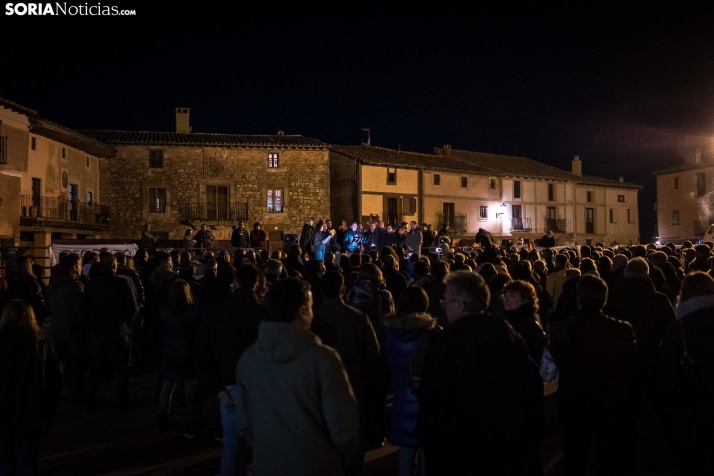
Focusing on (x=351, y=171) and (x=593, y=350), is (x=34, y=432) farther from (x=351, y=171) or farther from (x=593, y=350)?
(x=351, y=171)

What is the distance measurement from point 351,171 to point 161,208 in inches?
435

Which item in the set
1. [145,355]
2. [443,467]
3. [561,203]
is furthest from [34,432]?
[561,203]

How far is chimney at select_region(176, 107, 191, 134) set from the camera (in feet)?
141

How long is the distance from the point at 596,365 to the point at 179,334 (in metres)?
4.41

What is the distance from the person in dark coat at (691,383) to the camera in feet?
15.4

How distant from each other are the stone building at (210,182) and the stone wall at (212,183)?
56mm

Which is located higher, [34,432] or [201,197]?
[201,197]

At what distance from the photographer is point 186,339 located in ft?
24.6

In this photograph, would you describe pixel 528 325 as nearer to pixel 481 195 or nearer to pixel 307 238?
pixel 307 238

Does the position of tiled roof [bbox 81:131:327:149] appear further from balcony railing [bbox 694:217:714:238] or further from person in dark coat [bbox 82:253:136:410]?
balcony railing [bbox 694:217:714:238]

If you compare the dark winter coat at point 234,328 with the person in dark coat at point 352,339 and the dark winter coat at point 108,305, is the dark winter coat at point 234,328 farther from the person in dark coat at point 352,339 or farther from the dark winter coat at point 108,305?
the dark winter coat at point 108,305

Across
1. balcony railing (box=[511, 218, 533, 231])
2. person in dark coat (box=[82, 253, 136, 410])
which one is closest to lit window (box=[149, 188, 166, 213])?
balcony railing (box=[511, 218, 533, 231])

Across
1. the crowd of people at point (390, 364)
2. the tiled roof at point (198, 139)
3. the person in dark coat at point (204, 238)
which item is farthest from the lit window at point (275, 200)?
the crowd of people at point (390, 364)

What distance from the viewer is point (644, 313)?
6516mm
